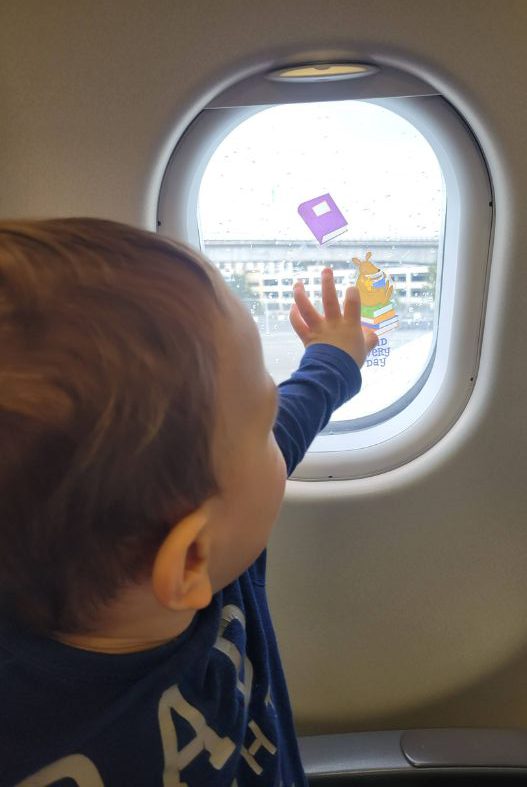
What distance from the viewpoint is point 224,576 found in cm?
60

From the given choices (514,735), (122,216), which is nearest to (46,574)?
(122,216)

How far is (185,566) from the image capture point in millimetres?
532

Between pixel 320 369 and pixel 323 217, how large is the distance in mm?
282

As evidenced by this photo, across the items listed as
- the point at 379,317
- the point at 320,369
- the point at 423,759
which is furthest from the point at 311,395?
the point at 423,759

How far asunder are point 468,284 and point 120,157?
50cm

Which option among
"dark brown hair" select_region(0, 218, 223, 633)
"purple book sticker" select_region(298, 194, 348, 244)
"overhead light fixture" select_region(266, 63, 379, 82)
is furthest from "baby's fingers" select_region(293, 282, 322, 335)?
"dark brown hair" select_region(0, 218, 223, 633)

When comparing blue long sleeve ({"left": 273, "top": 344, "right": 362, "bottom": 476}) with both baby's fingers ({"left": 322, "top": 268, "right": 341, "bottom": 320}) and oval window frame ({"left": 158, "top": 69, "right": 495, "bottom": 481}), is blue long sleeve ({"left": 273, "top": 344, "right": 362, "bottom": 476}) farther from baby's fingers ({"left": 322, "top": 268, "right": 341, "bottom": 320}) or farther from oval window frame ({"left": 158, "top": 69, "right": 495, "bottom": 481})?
oval window frame ({"left": 158, "top": 69, "right": 495, "bottom": 481})

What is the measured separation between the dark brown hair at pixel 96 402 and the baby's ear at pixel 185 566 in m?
0.02

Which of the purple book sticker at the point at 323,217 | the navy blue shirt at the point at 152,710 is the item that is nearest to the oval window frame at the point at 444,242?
the purple book sticker at the point at 323,217

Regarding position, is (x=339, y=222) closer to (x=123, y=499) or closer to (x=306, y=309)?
(x=306, y=309)

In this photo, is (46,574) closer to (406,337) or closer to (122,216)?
(122,216)

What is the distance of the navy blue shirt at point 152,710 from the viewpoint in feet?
1.81

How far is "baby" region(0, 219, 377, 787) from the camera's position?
0.44 meters

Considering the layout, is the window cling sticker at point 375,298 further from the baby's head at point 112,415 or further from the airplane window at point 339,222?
the baby's head at point 112,415
